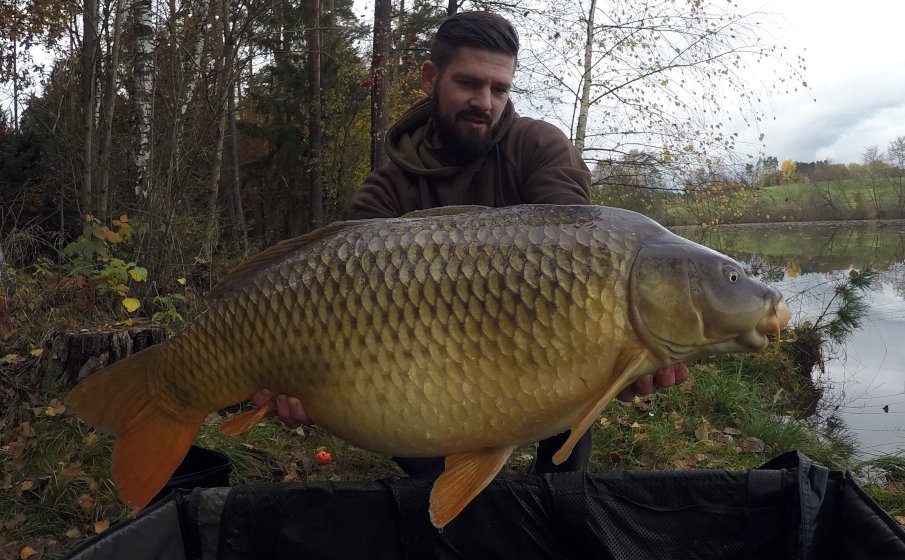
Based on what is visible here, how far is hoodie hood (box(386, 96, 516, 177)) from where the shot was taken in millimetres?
1601

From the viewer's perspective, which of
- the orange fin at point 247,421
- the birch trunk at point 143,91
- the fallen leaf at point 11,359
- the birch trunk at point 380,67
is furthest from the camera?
the birch trunk at point 380,67

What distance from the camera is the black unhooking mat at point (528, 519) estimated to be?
116 cm

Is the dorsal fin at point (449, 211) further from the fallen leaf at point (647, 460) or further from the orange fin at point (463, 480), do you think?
the fallen leaf at point (647, 460)

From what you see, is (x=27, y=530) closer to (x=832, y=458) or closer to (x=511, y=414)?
(x=511, y=414)

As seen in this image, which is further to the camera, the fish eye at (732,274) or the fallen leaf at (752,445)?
the fallen leaf at (752,445)

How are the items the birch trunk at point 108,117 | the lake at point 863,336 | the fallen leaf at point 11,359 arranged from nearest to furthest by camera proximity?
the fallen leaf at point 11,359 < the lake at point 863,336 < the birch trunk at point 108,117

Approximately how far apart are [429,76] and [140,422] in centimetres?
110

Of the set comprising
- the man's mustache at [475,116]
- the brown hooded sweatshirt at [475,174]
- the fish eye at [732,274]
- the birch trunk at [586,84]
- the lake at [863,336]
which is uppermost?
the birch trunk at [586,84]

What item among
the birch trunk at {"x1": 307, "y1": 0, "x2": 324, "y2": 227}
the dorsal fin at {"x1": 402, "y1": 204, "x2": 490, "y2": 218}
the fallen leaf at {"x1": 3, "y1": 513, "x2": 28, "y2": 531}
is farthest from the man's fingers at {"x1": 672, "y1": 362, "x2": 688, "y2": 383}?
the birch trunk at {"x1": 307, "y1": 0, "x2": 324, "y2": 227}

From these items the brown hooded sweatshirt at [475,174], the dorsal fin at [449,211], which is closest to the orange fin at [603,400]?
the dorsal fin at [449,211]

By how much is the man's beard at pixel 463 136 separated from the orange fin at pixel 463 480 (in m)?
0.83

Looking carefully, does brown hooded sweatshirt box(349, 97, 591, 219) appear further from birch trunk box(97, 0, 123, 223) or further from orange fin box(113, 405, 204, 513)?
birch trunk box(97, 0, 123, 223)

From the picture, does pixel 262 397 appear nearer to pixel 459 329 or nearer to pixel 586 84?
pixel 459 329

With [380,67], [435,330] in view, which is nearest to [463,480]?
[435,330]
